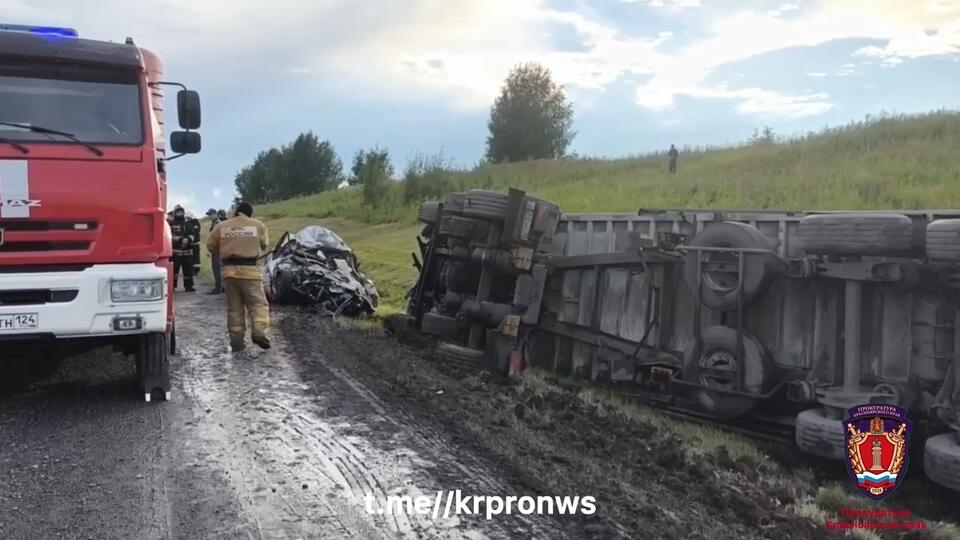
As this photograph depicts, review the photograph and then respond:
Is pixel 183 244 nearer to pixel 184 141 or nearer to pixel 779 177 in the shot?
pixel 184 141

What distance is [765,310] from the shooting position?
6125 millimetres

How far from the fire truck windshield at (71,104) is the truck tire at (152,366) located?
150cm

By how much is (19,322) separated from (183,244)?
30.4 ft

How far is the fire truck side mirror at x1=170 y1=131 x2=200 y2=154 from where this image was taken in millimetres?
6461

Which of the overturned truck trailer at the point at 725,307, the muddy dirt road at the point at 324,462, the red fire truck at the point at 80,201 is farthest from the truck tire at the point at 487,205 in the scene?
the red fire truck at the point at 80,201

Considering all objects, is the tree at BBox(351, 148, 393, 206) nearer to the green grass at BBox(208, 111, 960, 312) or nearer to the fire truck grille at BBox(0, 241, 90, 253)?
the green grass at BBox(208, 111, 960, 312)

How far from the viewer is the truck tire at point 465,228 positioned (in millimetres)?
8164

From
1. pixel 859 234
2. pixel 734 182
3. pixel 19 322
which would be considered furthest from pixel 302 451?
pixel 734 182

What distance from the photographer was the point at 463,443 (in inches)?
188

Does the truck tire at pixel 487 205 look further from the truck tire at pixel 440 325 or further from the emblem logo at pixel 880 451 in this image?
the emblem logo at pixel 880 451

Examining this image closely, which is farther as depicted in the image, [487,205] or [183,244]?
[183,244]

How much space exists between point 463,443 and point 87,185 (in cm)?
313

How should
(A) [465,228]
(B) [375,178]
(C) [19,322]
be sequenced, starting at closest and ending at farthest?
(C) [19,322] < (A) [465,228] < (B) [375,178]

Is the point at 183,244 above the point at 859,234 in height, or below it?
below
